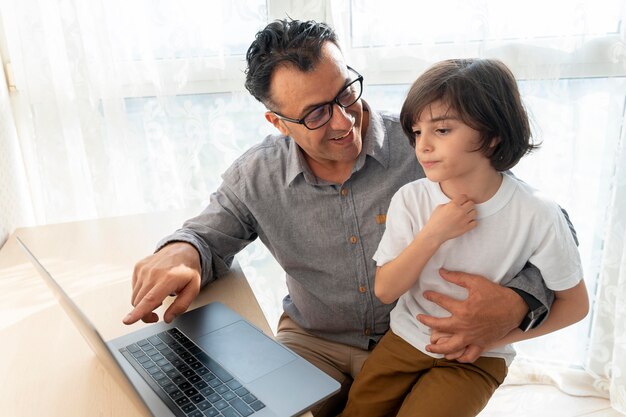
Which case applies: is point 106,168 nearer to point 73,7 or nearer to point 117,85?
point 117,85

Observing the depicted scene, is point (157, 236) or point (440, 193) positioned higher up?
point (440, 193)

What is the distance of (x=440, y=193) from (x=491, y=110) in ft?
0.69

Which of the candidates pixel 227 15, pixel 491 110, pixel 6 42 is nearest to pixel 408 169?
pixel 491 110

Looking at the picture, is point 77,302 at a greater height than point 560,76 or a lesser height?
lesser

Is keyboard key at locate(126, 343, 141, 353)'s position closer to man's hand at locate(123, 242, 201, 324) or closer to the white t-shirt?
man's hand at locate(123, 242, 201, 324)

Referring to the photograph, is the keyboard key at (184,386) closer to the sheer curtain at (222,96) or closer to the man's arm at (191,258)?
the man's arm at (191,258)

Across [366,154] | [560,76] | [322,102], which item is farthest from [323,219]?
[560,76]

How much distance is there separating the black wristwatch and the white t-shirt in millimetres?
42

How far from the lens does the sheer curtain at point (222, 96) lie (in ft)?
5.73

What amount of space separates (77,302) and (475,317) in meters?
0.82

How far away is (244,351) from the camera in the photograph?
0.95m

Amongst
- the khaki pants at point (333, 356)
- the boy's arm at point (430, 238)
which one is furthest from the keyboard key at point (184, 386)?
the khaki pants at point (333, 356)

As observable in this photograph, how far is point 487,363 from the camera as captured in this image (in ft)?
3.80

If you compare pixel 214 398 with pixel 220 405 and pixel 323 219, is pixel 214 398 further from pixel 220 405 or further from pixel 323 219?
pixel 323 219
